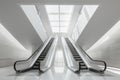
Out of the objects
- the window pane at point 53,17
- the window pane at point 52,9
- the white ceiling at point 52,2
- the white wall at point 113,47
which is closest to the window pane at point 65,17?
the window pane at point 53,17

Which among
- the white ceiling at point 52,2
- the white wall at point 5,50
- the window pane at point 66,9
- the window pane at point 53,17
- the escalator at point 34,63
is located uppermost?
the window pane at point 53,17

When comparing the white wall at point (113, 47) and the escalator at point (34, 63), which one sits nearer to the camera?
the escalator at point (34, 63)

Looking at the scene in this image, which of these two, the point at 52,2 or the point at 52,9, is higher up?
the point at 52,9

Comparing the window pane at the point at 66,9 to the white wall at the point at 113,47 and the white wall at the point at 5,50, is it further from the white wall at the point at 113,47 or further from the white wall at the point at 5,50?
the white wall at the point at 5,50

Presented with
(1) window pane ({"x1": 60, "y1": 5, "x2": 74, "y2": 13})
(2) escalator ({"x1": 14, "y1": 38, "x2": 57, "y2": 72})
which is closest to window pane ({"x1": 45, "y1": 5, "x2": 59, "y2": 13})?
(1) window pane ({"x1": 60, "y1": 5, "x2": 74, "y2": 13})

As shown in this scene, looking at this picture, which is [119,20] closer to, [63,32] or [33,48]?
[33,48]

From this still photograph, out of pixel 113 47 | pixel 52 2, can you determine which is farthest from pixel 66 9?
pixel 52 2

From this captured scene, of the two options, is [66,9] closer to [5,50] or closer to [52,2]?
[5,50]

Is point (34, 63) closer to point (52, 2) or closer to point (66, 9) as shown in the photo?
point (52, 2)

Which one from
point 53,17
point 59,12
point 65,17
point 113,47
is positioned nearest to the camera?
point 113,47

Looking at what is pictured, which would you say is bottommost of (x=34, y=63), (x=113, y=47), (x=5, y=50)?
(x=34, y=63)

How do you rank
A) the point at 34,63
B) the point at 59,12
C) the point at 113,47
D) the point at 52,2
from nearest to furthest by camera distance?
the point at 52,2 < the point at 34,63 < the point at 113,47 < the point at 59,12

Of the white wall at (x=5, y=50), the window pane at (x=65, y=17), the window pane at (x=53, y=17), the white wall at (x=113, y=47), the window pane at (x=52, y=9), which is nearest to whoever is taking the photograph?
the white wall at (x=113, y=47)

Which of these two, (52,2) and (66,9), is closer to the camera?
(52,2)
